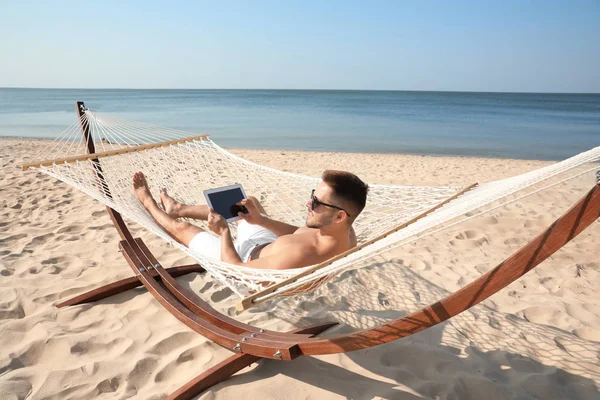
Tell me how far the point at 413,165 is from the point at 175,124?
10.2 m

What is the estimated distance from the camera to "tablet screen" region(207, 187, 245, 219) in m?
2.30

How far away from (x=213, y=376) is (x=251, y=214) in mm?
817

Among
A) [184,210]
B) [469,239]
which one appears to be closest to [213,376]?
[184,210]

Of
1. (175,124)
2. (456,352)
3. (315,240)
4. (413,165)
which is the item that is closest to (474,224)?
(456,352)

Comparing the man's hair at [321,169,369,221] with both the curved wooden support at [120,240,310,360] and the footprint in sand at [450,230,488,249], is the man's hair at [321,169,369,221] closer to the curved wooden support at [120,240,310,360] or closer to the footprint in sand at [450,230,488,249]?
the curved wooden support at [120,240,310,360]

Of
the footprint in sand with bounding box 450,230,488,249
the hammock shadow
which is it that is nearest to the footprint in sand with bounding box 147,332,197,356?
the hammock shadow

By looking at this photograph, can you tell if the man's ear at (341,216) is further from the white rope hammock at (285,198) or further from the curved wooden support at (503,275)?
the curved wooden support at (503,275)

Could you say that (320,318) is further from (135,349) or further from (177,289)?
(135,349)

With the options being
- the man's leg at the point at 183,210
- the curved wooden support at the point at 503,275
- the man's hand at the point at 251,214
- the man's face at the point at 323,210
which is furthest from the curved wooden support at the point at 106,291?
the curved wooden support at the point at 503,275

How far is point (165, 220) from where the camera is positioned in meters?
2.35

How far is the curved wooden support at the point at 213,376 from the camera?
4.93 ft

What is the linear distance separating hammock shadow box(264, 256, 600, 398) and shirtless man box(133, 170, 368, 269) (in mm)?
384

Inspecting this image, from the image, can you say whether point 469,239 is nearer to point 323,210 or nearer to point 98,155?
point 323,210

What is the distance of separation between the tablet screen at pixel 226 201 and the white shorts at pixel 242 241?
6.2 inches
